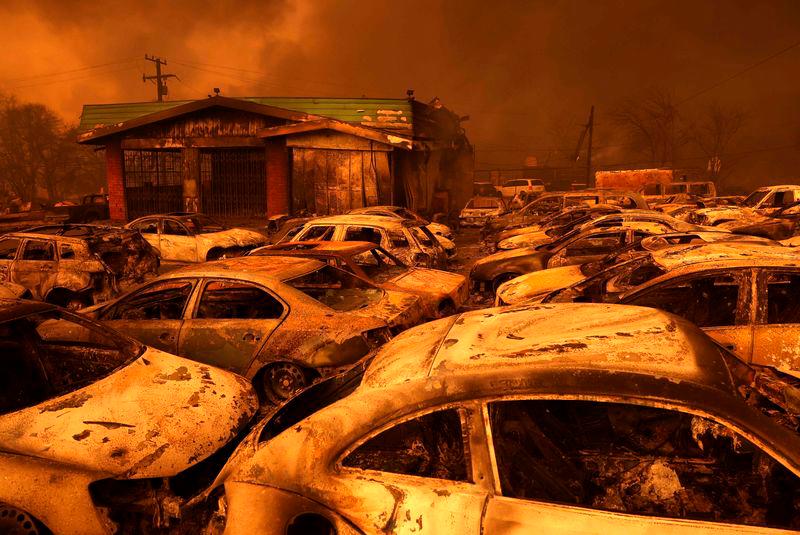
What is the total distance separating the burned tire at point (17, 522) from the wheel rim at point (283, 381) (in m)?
2.33

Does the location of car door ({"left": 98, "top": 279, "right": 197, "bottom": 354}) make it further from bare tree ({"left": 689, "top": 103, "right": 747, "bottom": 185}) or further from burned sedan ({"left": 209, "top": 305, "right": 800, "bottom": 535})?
bare tree ({"left": 689, "top": 103, "right": 747, "bottom": 185})

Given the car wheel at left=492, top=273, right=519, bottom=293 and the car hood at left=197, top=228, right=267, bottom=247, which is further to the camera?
the car hood at left=197, top=228, right=267, bottom=247

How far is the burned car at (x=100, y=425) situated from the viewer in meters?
3.02

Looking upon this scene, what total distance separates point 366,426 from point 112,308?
14.1 ft

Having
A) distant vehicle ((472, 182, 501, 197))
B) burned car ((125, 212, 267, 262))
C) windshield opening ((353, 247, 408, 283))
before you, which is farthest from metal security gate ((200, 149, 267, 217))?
distant vehicle ((472, 182, 501, 197))

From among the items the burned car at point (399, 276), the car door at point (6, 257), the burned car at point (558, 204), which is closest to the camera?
the burned car at point (399, 276)

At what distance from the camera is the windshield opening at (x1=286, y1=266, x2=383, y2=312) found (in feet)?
19.8

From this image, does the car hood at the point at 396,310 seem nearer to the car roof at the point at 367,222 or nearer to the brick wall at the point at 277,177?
the car roof at the point at 367,222

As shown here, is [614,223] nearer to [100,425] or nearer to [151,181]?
[100,425]

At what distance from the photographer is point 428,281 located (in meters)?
6.91

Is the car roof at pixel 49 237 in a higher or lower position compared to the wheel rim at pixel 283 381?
higher

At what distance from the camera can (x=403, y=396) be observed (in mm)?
2377

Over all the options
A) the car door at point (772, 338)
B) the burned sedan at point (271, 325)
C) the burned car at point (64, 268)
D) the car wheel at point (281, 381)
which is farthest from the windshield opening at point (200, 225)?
the car door at point (772, 338)

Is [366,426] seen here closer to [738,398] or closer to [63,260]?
[738,398]
